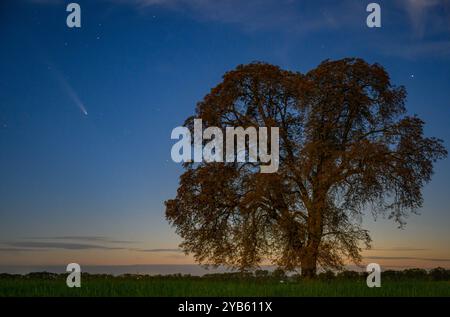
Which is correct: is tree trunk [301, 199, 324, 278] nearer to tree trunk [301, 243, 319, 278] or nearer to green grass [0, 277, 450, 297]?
tree trunk [301, 243, 319, 278]

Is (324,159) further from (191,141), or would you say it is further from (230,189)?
(191,141)

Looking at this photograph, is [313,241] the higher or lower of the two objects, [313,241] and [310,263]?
the higher

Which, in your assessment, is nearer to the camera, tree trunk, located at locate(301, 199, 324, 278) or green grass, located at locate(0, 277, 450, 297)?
green grass, located at locate(0, 277, 450, 297)

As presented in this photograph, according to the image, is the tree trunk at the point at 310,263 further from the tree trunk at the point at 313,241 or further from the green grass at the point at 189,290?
the green grass at the point at 189,290

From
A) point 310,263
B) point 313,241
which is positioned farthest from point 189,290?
point 313,241

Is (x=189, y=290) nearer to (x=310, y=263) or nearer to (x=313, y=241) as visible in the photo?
(x=310, y=263)

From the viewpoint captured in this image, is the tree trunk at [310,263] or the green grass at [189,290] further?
the tree trunk at [310,263]

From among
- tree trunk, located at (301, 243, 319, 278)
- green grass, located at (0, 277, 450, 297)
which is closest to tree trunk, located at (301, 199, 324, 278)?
tree trunk, located at (301, 243, 319, 278)

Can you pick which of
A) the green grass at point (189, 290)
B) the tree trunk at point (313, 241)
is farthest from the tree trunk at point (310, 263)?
the green grass at point (189, 290)

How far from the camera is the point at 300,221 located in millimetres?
25859

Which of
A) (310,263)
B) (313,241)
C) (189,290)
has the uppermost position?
(313,241)
